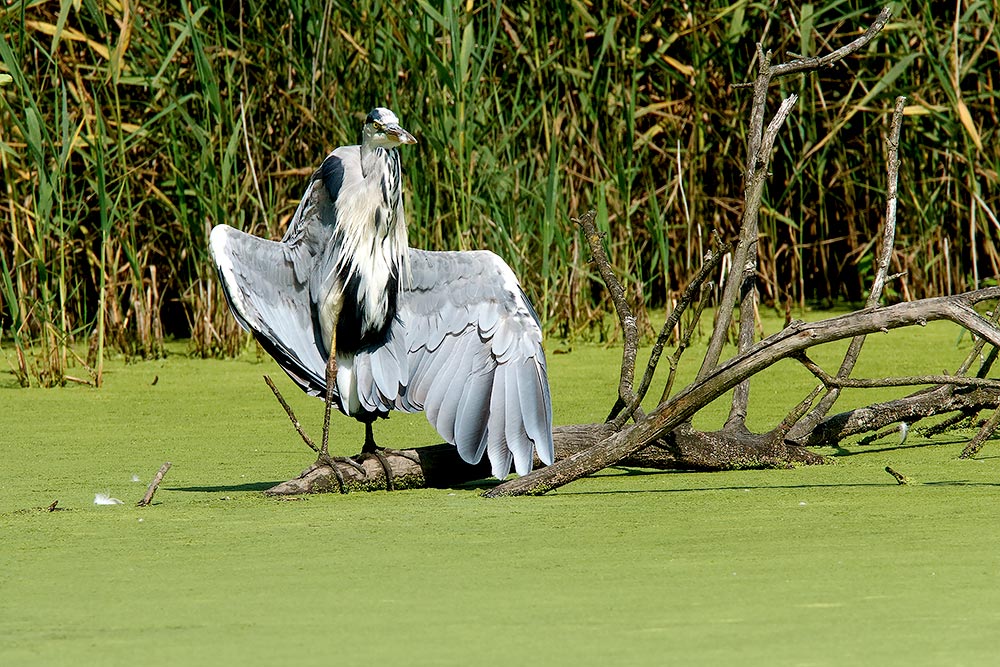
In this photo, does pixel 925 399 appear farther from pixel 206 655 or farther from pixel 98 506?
pixel 206 655

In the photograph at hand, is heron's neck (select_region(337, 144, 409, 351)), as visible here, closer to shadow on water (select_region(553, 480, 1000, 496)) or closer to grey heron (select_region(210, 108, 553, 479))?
grey heron (select_region(210, 108, 553, 479))

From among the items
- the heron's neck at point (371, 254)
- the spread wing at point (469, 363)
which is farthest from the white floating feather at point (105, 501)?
the heron's neck at point (371, 254)

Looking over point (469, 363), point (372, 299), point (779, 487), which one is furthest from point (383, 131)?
point (779, 487)

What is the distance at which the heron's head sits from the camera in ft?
12.7

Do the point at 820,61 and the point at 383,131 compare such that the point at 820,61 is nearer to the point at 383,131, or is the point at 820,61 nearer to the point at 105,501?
the point at 383,131

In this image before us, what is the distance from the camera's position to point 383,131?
3898 mm

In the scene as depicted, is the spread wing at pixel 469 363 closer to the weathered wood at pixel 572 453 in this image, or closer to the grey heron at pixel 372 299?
the grey heron at pixel 372 299

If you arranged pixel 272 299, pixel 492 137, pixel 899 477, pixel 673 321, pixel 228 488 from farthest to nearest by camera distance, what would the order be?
1. pixel 492 137
2. pixel 272 299
3. pixel 228 488
4. pixel 673 321
5. pixel 899 477

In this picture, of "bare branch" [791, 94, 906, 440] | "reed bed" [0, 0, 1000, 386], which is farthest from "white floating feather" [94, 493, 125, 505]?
"reed bed" [0, 0, 1000, 386]

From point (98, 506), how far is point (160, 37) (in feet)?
9.29

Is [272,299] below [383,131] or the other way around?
below

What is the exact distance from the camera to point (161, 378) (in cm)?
562

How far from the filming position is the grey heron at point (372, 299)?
3764mm

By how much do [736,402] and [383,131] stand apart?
1.15 m
